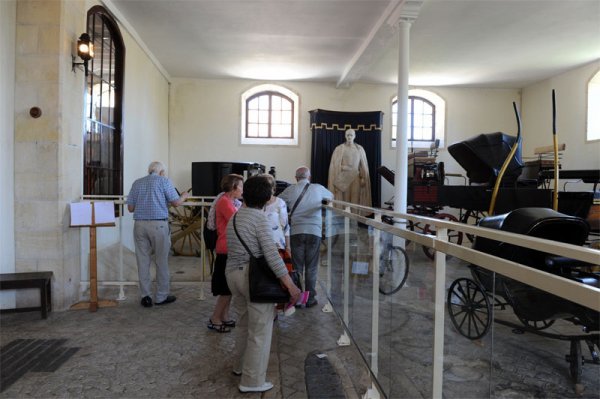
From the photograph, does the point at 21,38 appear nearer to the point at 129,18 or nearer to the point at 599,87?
the point at 129,18

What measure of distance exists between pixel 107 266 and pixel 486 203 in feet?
Answer: 16.6

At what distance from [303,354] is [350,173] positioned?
6.23 metres

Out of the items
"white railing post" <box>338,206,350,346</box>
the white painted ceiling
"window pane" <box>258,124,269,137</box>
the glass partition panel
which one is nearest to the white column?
the white painted ceiling

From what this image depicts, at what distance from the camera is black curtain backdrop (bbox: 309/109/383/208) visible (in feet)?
32.3

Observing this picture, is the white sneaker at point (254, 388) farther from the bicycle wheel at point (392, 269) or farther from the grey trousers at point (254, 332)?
the bicycle wheel at point (392, 269)

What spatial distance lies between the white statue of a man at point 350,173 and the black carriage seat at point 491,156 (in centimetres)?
333

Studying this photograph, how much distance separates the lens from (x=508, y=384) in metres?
1.19

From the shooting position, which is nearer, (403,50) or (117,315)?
(117,315)

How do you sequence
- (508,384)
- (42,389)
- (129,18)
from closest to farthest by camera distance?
(508,384), (42,389), (129,18)

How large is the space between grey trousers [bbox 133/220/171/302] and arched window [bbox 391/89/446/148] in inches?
311

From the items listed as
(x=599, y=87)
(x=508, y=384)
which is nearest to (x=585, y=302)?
(x=508, y=384)

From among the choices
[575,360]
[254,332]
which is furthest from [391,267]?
[575,360]

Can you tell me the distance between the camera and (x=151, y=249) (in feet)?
13.9

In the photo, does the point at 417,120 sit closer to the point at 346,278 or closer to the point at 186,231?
the point at 186,231
